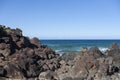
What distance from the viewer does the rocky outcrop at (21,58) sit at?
848 inches

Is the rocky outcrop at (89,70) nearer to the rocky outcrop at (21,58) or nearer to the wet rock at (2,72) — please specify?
the rocky outcrop at (21,58)

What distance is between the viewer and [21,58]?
23.3 metres

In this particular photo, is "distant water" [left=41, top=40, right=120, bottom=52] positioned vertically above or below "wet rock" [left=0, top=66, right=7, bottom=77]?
below

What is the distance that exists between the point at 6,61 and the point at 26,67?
130 cm

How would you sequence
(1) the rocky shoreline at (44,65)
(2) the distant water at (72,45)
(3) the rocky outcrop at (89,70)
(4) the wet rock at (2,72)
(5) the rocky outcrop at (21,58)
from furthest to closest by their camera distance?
(2) the distant water at (72,45) < (3) the rocky outcrop at (89,70) < (1) the rocky shoreline at (44,65) < (5) the rocky outcrop at (21,58) < (4) the wet rock at (2,72)

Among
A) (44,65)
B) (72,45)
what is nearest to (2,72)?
(44,65)

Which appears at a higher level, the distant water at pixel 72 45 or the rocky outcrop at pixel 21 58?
the rocky outcrop at pixel 21 58

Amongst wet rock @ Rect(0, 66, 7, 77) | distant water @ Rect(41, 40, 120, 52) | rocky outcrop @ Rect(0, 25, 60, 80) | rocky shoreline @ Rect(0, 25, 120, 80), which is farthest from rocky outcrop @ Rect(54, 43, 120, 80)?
distant water @ Rect(41, 40, 120, 52)

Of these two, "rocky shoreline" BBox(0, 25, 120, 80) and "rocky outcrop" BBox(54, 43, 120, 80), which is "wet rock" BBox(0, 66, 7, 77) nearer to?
"rocky shoreline" BBox(0, 25, 120, 80)

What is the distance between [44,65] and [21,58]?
2.03 metres

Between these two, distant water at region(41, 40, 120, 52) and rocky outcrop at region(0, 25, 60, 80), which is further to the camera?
distant water at region(41, 40, 120, 52)

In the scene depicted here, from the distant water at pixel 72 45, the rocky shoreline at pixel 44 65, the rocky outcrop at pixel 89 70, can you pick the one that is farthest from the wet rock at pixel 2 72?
the distant water at pixel 72 45

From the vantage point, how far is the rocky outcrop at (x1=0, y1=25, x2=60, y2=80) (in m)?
21.5

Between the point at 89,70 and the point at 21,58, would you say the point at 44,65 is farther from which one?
the point at 89,70
